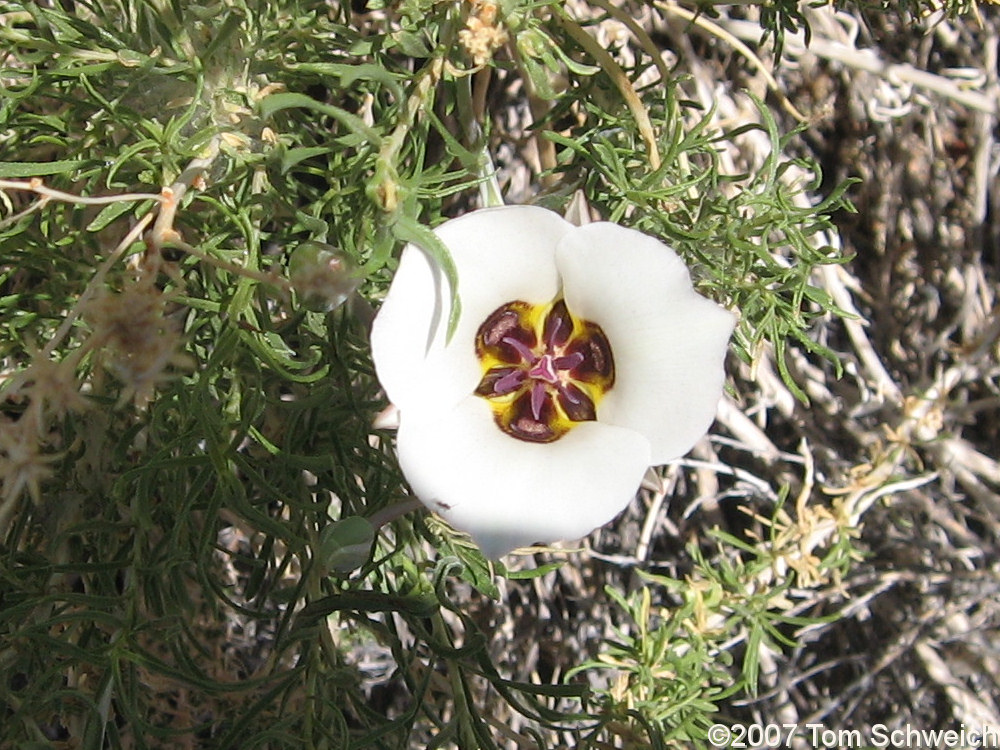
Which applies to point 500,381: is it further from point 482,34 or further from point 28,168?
point 28,168

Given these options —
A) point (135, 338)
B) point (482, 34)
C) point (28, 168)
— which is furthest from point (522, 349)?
point (28, 168)

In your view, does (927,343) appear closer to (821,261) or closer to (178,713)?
(821,261)

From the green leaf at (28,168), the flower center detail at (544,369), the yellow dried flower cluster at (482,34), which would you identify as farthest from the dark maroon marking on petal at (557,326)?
the green leaf at (28,168)

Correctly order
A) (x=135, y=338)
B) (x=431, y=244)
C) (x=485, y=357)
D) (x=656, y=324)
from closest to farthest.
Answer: (x=135, y=338), (x=431, y=244), (x=656, y=324), (x=485, y=357)

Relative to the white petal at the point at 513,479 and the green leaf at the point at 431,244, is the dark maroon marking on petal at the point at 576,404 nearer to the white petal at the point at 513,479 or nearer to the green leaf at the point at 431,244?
the white petal at the point at 513,479

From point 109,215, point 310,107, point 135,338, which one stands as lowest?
point 109,215

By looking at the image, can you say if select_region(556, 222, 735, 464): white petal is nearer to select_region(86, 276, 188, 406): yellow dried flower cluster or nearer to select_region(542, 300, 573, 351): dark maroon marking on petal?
select_region(542, 300, 573, 351): dark maroon marking on petal

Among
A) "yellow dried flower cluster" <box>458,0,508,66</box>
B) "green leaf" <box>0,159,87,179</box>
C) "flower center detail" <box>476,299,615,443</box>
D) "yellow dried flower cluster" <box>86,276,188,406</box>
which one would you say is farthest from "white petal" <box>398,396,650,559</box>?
"green leaf" <box>0,159,87,179</box>

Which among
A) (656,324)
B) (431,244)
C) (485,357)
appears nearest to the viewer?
(431,244)
